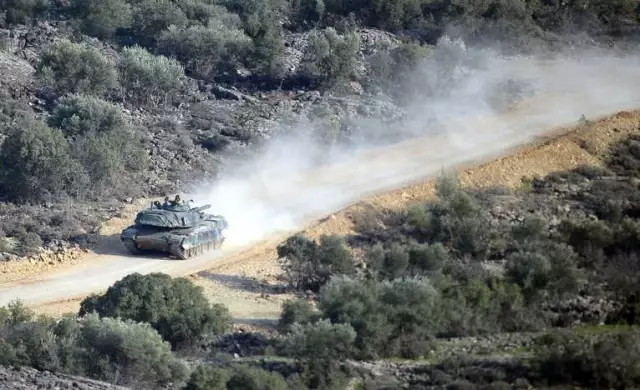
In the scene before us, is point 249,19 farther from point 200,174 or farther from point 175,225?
point 175,225

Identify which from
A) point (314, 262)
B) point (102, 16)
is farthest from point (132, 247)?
point (102, 16)

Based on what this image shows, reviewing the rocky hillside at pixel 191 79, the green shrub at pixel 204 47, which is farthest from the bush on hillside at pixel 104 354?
the green shrub at pixel 204 47

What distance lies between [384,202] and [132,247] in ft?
31.7

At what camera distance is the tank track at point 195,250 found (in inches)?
1468

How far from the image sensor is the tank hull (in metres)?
37.0

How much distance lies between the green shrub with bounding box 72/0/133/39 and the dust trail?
15.0 m

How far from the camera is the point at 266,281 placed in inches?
1447

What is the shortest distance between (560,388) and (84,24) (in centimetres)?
3864

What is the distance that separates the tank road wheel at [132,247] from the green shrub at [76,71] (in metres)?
14.4

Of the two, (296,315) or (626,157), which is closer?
(296,315)

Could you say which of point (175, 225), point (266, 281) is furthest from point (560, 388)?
point (175, 225)

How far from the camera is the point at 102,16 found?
→ 196 feet

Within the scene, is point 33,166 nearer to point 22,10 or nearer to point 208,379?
point 208,379

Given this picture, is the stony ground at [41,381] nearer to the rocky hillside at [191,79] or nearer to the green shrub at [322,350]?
the green shrub at [322,350]
